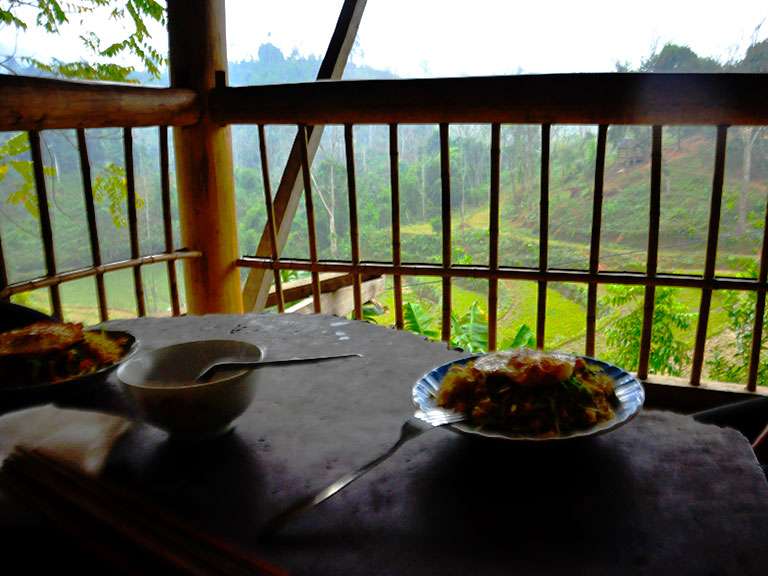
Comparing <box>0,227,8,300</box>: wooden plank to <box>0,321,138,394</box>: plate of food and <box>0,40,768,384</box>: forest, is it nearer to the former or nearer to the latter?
<box>0,40,768,384</box>: forest

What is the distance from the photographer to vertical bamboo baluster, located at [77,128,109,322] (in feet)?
7.07

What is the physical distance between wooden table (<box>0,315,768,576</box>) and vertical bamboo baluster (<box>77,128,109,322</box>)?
1.45 meters

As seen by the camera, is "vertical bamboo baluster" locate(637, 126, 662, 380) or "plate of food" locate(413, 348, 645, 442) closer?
"plate of food" locate(413, 348, 645, 442)

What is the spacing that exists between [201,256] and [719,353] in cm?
274

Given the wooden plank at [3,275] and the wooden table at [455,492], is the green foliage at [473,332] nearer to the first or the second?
the wooden plank at [3,275]

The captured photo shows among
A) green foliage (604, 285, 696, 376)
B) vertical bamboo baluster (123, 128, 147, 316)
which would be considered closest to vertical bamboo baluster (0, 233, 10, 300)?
vertical bamboo baluster (123, 128, 147, 316)

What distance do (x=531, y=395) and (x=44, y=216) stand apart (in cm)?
184

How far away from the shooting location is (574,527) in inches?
24.8

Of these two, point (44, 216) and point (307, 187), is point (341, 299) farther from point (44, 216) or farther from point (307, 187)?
point (44, 216)

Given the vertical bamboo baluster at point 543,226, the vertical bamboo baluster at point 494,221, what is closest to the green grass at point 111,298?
the vertical bamboo baluster at point 494,221

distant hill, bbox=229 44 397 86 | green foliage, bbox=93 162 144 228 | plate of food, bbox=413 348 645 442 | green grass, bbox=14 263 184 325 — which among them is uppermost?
distant hill, bbox=229 44 397 86

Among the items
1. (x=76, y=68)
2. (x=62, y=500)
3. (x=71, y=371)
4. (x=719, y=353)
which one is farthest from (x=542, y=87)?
(x=76, y=68)

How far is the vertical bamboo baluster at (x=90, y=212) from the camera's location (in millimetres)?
2156

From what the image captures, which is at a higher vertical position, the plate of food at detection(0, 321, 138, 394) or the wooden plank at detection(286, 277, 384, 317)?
the plate of food at detection(0, 321, 138, 394)
